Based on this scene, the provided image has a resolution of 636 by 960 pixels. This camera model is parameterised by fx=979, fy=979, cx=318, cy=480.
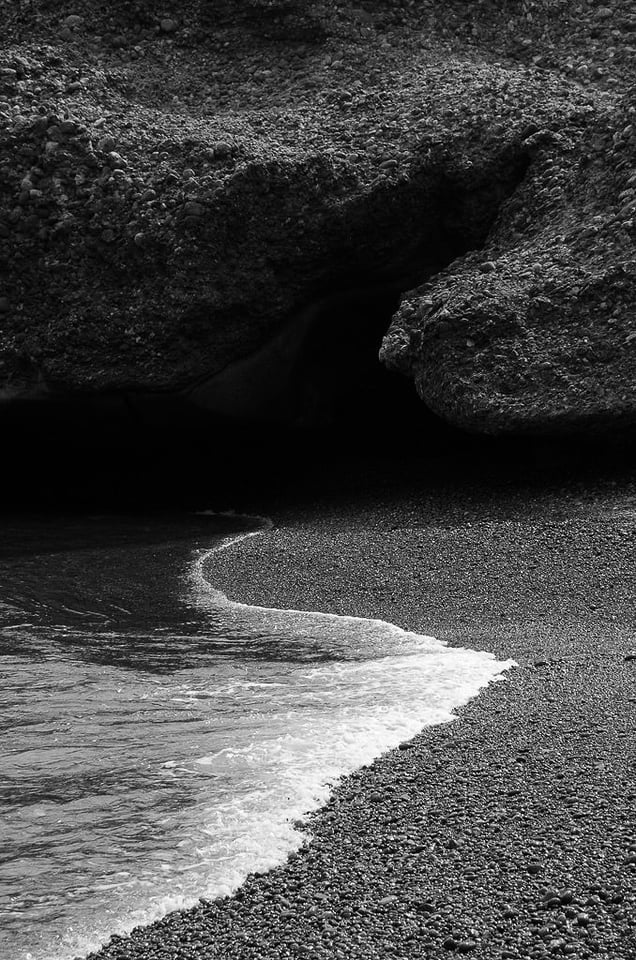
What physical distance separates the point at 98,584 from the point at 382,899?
7189 millimetres

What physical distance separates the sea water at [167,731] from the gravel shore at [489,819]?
9.1 inches

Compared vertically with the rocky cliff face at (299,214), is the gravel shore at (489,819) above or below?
below

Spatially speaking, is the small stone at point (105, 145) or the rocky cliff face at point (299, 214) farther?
the small stone at point (105, 145)

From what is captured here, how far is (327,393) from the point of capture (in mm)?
16328

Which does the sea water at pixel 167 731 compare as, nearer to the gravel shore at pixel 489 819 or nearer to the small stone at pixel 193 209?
the gravel shore at pixel 489 819

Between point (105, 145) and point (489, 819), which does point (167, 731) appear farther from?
point (105, 145)

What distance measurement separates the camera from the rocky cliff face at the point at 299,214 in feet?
42.3

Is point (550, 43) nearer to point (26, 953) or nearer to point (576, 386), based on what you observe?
point (576, 386)

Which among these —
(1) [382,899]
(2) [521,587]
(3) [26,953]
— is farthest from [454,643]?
(3) [26,953]

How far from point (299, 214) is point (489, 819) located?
10.7 metres

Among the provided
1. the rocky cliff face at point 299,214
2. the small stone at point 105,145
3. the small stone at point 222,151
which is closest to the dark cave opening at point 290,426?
the rocky cliff face at point 299,214

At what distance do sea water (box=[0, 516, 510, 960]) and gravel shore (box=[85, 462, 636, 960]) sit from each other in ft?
0.76

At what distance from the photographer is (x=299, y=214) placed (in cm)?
1382

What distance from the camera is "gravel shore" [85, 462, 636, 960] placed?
3711 mm
